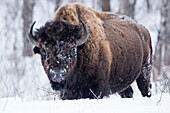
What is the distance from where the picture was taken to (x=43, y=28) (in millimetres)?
5344

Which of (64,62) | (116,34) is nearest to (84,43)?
(64,62)

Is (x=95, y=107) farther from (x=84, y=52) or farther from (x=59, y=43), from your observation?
(x=84, y=52)

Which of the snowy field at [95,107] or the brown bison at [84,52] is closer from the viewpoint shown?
the snowy field at [95,107]

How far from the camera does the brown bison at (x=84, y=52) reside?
16.8ft

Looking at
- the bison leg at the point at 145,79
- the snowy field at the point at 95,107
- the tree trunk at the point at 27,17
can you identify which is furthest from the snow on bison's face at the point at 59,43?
the tree trunk at the point at 27,17

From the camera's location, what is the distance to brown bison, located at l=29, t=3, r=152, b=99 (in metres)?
5.13

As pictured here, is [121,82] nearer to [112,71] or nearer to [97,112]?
[112,71]

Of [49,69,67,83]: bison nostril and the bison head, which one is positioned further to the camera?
the bison head

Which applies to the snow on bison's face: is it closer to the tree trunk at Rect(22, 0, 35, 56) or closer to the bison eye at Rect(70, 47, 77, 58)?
the bison eye at Rect(70, 47, 77, 58)

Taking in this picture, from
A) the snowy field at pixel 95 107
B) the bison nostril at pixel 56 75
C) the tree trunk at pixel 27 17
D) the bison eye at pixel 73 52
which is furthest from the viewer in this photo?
the tree trunk at pixel 27 17

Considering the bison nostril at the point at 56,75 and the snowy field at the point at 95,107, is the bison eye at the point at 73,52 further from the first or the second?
the snowy field at the point at 95,107

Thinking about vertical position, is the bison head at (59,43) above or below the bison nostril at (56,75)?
above

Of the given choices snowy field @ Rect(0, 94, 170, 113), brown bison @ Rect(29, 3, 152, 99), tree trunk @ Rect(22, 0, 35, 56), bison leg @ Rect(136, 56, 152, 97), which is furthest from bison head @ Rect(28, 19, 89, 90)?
tree trunk @ Rect(22, 0, 35, 56)

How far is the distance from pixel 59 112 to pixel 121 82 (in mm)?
3451
